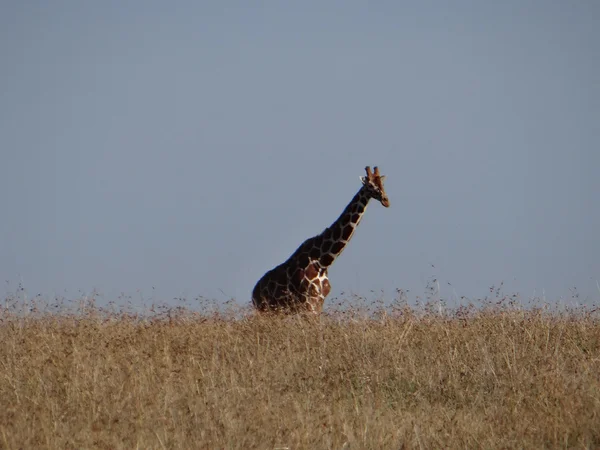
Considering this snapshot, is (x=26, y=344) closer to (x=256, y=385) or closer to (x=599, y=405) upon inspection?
(x=256, y=385)

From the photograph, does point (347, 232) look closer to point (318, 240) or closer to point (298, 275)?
point (318, 240)

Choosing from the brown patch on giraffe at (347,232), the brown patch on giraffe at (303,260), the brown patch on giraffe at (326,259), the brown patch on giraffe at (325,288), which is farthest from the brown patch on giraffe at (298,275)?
the brown patch on giraffe at (347,232)

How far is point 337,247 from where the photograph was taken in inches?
601

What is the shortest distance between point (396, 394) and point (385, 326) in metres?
2.29

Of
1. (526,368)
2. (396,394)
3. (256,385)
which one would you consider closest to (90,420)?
(256,385)

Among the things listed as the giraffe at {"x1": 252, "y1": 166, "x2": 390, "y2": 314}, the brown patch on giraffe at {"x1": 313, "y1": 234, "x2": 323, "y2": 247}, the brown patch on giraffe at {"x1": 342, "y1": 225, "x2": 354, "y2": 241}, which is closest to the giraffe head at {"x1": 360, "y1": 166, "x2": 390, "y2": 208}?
the giraffe at {"x1": 252, "y1": 166, "x2": 390, "y2": 314}

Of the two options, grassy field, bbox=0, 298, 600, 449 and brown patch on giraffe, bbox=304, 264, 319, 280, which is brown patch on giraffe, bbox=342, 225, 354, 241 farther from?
grassy field, bbox=0, 298, 600, 449

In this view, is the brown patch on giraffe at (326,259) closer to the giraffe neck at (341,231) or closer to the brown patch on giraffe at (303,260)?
the giraffe neck at (341,231)

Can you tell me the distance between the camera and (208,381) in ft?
26.8

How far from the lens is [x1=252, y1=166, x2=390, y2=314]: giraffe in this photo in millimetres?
14719

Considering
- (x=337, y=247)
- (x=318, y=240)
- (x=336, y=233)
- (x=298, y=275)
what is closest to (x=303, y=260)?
(x=298, y=275)

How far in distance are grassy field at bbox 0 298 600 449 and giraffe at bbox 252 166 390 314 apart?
11.0 ft

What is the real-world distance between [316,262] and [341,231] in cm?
77

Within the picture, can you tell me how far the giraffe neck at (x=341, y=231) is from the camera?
49.9ft
